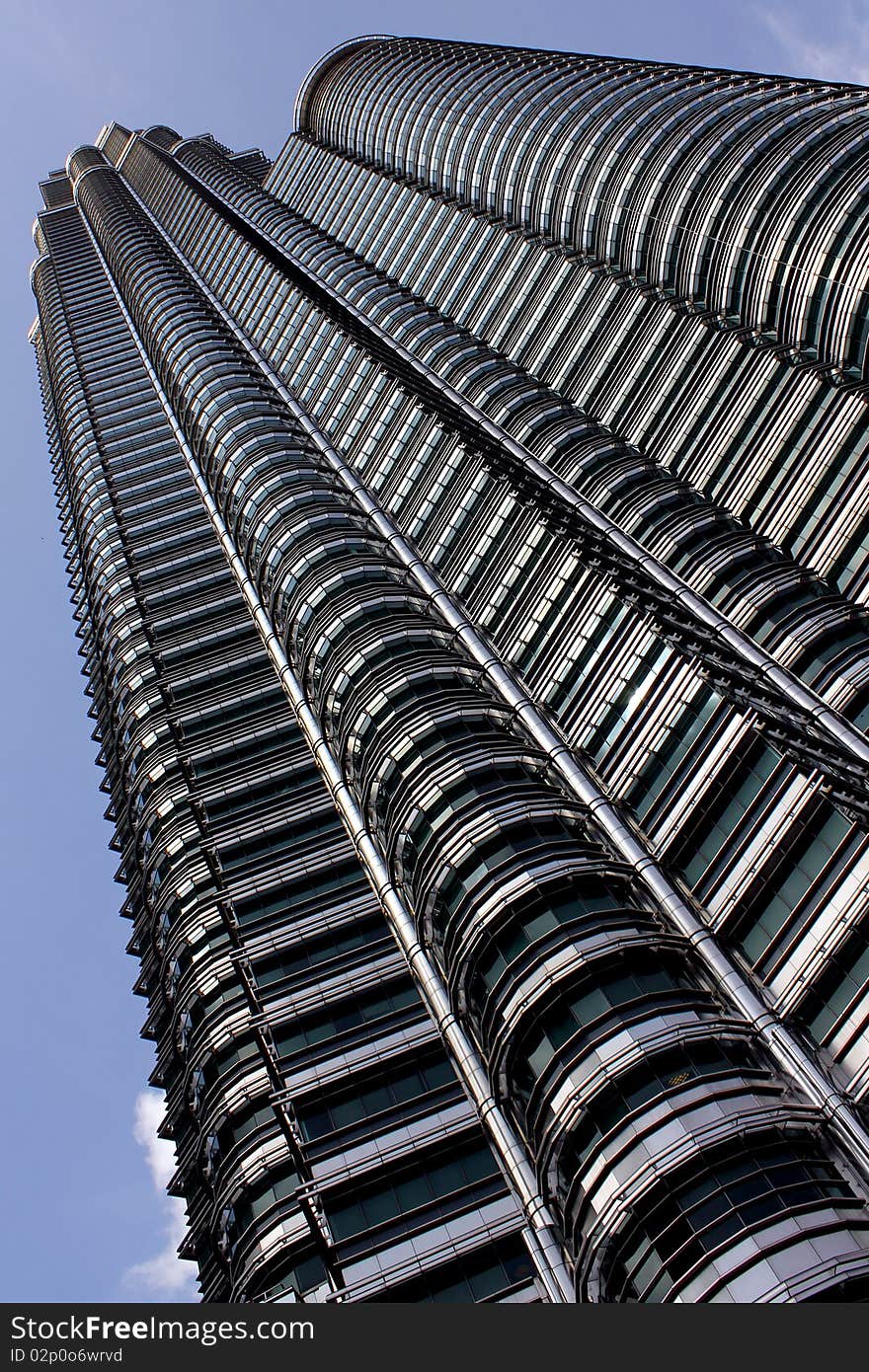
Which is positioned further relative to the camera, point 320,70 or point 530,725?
point 320,70

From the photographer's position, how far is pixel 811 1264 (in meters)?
34.0

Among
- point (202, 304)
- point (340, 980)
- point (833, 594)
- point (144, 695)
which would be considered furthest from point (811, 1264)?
point (202, 304)

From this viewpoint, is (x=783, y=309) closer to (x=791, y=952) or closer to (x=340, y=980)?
(x=791, y=952)

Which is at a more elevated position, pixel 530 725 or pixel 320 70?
pixel 320 70

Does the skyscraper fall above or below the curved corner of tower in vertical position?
below

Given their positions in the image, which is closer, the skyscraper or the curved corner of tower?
the skyscraper

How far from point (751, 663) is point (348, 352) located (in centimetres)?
6012

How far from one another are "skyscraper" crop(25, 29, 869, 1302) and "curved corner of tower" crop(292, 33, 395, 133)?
55.9 metres

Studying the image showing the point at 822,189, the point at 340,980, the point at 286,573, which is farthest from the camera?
the point at 286,573

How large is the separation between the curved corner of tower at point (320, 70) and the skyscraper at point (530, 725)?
55.9m

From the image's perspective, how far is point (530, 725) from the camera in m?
62.0

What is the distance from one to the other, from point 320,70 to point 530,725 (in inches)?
5252

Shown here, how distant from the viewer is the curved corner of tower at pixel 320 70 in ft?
534

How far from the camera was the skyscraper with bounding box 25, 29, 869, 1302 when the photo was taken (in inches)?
1662
